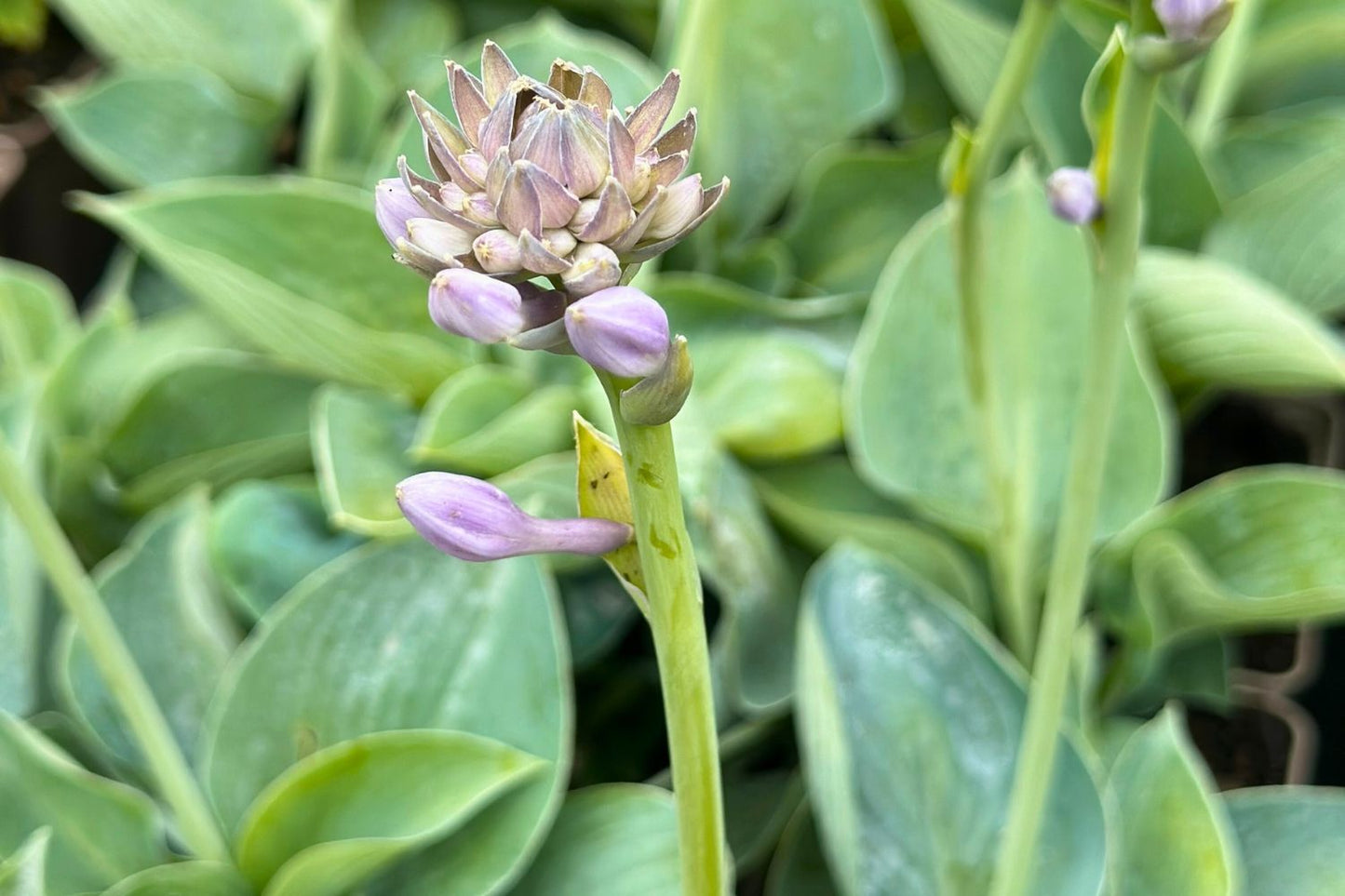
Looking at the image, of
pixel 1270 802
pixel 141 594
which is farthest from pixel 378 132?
pixel 1270 802

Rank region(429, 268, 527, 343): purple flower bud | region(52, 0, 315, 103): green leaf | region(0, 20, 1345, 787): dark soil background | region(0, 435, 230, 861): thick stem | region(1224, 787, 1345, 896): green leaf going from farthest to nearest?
region(52, 0, 315, 103): green leaf, region(0, 20, 1345, 787): dark soil background, region(1224, 787, 1345, 896): green leaf, region(0, 435, 230, 861): thick stem, region(429, 268, 527, 343): purple flower bud

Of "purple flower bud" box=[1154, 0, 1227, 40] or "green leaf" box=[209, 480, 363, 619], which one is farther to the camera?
"green leaf" box=[209, 480, 363, 619]

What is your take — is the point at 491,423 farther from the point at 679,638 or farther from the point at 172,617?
the point at 679,638

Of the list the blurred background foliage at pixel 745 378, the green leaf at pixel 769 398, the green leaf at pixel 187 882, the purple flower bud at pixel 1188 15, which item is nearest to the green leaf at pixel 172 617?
the blurred background foliage at pixel 745 378

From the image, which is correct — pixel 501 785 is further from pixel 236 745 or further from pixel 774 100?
pixel 774 100

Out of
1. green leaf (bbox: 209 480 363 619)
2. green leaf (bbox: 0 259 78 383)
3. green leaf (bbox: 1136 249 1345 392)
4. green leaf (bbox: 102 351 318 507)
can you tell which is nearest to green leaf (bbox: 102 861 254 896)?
green leaf (bbox: 209 480 363 619)

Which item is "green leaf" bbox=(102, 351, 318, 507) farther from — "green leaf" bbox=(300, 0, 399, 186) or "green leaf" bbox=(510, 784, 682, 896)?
"green leaf" bbox=(510, 784, 682, 896)

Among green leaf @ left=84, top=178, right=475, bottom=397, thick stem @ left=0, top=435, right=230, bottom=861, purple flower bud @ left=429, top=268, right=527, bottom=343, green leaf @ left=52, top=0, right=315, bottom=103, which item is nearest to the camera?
purple flower bud @ left=429, top=268, right=527, bottom=343
